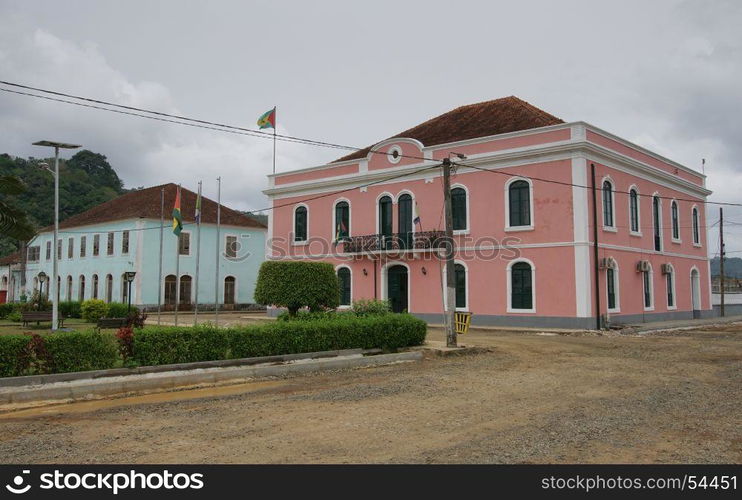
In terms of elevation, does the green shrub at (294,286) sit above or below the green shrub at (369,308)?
above

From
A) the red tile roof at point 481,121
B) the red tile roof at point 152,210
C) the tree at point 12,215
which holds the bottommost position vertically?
the tree at point 12,215

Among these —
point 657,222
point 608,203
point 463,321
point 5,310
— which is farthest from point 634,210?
point 5,310

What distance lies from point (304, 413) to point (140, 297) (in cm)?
3197

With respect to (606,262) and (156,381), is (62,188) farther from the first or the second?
(156,381)

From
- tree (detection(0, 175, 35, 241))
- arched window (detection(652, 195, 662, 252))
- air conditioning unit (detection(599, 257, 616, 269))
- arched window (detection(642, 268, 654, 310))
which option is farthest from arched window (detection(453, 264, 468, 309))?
tree (detection(0, 175, 35, 241))

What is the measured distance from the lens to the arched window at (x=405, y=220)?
1086 inches

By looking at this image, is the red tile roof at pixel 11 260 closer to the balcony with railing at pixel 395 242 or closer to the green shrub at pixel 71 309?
the green shrub at pixel 71 309

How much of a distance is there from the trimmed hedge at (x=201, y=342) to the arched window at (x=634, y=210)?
1416 centimetres

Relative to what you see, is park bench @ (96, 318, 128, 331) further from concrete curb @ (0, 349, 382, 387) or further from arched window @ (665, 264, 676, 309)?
arched window @ (665, 264, 676, 309)

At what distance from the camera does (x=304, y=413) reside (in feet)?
26.5

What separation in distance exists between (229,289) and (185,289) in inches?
136

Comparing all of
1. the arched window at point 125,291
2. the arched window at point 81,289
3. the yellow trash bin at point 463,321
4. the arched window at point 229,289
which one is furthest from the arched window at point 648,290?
the arched window at point 81,289

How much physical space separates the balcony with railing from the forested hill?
34805 mm

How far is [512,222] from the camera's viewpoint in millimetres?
24969
